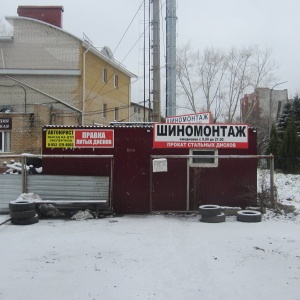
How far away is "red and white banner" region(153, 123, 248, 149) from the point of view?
11555 mm

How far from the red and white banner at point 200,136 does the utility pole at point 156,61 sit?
7.04 meters

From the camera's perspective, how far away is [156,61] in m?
18.5

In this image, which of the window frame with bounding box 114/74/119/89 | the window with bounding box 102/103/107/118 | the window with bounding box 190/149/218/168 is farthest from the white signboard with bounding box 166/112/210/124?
the window frame with bounding box 114/74/119/89

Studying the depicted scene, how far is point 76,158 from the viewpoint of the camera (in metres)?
11.4

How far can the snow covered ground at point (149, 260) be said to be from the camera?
203 inches

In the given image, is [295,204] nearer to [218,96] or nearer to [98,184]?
[98,184]

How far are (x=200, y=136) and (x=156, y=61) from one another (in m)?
8.03

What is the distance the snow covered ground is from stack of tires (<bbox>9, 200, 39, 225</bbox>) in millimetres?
259

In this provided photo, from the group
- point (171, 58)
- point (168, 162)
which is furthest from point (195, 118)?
point (171, 58)

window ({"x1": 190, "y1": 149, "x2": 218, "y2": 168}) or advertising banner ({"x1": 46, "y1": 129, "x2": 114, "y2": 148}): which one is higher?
advertising banner ({"x1": 46, "y1": 129, "x2": 114, "y2": 148})

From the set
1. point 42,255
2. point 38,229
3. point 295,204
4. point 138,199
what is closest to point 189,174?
point 138,199

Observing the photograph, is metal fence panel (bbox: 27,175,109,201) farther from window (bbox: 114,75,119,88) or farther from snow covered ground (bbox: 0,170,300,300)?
window (bbox: 114,75,119,88)

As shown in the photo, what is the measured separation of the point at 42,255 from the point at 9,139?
2011 centimetres

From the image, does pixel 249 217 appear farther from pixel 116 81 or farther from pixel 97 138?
pixel 116 81
